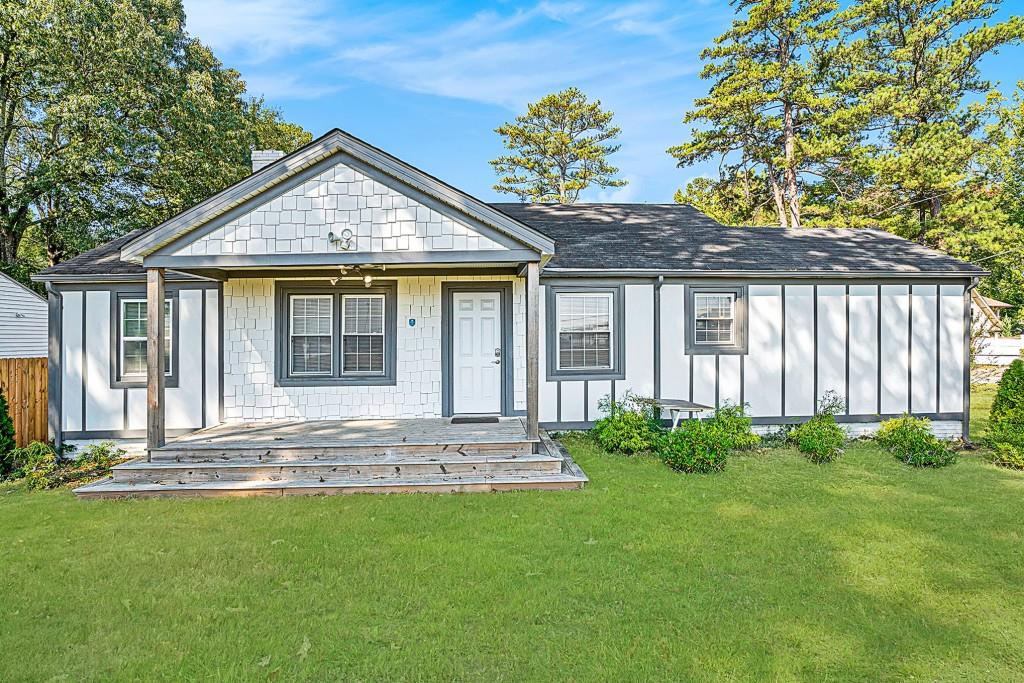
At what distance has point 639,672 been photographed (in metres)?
3.18

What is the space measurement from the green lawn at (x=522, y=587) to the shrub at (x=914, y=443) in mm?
1378

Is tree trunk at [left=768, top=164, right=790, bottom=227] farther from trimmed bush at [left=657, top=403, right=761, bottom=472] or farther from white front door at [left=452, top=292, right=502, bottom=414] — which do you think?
white front door at [left=452, top=292, right=502, bottom=414]

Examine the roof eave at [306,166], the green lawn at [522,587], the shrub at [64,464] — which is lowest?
the green lawn at [522,587]

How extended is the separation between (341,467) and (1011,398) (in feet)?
33.5

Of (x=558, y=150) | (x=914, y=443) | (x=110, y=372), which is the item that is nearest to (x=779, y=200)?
(x=558, y=150)

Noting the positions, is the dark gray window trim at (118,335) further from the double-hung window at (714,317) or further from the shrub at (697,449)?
the double-hung window at (714,317)

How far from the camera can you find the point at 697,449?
7.85 meters

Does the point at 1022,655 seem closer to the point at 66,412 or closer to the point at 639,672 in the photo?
the point at 639,672

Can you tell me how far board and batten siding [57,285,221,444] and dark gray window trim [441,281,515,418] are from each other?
3776 mm

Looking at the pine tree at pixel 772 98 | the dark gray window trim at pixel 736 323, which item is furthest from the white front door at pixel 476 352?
the pine tree at pixel 772 98

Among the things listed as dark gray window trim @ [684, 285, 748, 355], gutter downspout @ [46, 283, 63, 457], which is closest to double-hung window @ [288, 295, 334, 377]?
gutter downspout @ [46, 283, 63, 457]

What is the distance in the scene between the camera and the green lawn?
3.32m

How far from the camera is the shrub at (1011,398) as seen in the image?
28.1ft

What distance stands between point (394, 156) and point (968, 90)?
24418 millimetres
